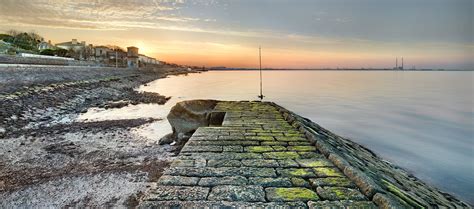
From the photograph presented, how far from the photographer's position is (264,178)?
321 cm

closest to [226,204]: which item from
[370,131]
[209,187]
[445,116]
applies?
[209,187]

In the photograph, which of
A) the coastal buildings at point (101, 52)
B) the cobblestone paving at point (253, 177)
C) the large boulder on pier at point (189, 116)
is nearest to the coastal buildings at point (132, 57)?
the coastal buildings at point (101, 52)

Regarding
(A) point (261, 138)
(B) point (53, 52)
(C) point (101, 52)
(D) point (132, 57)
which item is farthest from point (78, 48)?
(A) point (261, 138)

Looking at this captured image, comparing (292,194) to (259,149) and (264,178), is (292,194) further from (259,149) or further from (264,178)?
(259,149)

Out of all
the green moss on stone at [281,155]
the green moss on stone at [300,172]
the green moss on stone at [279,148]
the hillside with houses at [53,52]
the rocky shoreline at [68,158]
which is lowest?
the rocky shoreline at [68,158]

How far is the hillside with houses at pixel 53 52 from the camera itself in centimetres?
3703

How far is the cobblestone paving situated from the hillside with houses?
33.5 meters

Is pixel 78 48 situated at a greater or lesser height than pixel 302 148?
greater

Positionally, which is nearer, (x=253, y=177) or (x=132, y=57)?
(x=253, y=177)

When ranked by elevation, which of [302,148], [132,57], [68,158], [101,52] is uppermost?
[101,52]

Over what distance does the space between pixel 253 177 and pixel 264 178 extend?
4.7 inches

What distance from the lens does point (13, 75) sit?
21062 millimetres

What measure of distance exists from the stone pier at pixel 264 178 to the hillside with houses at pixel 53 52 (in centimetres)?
3356

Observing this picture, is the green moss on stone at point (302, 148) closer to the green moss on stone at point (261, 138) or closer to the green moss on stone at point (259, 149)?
the green moss on stone at point (259, 149)
